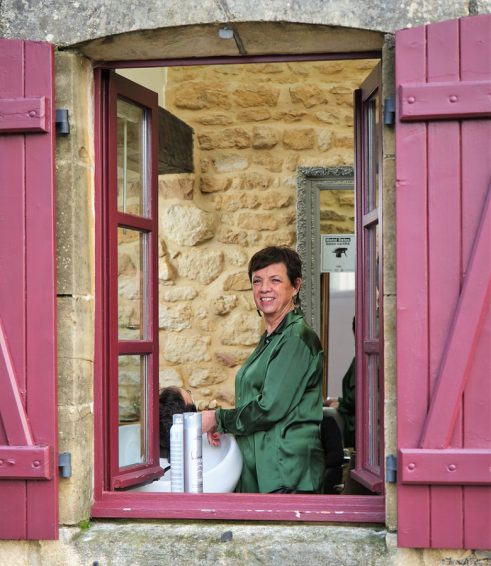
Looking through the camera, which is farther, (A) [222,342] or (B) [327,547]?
(A) [222,342]

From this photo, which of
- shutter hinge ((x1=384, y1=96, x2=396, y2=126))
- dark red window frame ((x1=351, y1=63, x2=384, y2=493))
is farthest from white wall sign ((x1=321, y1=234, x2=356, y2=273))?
shutter hinge ((x1=384, y1=96, x2=396, y2=126))

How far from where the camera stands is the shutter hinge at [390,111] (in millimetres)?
3505

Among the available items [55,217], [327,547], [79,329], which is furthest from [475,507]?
[55,217]

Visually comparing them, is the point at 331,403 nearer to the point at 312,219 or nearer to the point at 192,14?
the point at 312,219

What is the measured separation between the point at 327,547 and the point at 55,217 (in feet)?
4.94

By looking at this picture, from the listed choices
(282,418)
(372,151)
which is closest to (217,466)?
(282,418)

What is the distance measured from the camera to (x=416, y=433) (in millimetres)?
3383

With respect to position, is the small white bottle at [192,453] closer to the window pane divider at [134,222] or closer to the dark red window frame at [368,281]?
the dark red window frame at [368,281]

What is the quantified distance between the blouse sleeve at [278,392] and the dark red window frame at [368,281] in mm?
263

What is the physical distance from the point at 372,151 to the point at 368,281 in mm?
507

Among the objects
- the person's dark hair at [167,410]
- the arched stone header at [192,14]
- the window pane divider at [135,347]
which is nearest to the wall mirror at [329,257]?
the person's dark hair at [167,410]

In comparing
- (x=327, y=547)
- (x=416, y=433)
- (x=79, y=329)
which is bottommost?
(x=327, y=547)

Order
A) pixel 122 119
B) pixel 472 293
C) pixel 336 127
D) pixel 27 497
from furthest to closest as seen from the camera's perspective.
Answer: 1. pixel 336 127
2. pixel 122 119
3. pixel 27 497
4. pixel 472 293

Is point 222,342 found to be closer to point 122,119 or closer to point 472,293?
point 122,119
